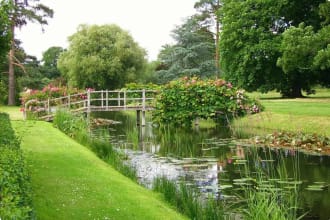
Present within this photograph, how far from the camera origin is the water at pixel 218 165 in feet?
35.2

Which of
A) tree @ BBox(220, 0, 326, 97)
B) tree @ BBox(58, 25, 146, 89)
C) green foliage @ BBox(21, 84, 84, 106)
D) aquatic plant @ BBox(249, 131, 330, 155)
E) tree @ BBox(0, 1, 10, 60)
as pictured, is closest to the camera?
tree @ BBox(0, 1, 10, 60)

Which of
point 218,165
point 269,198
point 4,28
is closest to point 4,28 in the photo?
point 4,28

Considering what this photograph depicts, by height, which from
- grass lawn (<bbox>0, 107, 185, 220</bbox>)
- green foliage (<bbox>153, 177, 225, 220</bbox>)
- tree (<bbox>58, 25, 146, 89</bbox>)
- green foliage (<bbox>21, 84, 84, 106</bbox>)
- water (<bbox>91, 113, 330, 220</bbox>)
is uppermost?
tree (<bbox>58, 25, 146, 89</bbox>)

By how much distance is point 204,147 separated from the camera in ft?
63.3

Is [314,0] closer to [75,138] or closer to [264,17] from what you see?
[264,17]

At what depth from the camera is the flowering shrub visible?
28047mm

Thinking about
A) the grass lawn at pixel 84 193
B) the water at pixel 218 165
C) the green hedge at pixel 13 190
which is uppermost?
the green hedge at pixel 13 190

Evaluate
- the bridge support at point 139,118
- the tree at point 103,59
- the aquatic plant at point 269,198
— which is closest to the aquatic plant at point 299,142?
the aquatic plant at point 269,198

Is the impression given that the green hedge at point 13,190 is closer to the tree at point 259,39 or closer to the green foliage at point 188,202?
the green foliage at point 188,202

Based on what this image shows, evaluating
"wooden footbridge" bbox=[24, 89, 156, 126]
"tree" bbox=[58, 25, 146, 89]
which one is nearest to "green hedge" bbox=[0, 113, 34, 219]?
"wooden footbridge" bbox=[24, 89, 156, 126]

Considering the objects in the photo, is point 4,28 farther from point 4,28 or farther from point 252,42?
point 252,42

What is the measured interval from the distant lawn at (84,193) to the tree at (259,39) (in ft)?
84.3

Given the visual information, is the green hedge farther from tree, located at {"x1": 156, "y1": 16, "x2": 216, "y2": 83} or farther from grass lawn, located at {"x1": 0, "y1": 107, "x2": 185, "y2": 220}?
tree, located at {"x1": 156, "y1": 16, "x2": 216, "y2": 83}

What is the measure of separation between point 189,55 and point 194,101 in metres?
28.1
